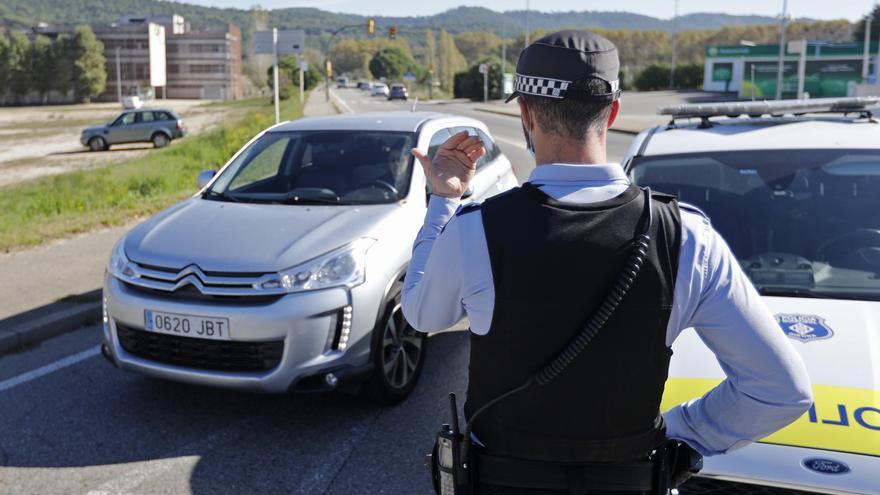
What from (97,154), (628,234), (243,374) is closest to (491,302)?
(628,234)

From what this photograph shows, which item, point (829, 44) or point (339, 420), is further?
point (829, 44)

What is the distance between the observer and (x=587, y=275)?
5.49 feet

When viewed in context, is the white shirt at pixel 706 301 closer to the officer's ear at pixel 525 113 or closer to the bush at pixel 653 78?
the officer's ear at pixel 525 113

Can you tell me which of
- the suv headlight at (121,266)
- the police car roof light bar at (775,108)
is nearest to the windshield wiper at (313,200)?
the suv headlight at (121,266)

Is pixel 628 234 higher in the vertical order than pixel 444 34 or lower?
lower

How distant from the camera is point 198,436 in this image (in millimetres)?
4520

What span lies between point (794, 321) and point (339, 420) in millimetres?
2631

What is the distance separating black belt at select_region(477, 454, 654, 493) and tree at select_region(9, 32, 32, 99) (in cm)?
13410

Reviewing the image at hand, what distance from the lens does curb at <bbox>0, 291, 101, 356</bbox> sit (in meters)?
6.10

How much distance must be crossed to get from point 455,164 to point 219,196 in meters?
4.08

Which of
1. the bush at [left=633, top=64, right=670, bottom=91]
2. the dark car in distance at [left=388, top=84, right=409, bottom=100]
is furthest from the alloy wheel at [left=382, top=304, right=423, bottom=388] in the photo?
the dark car in distance at [left=388, top=84, right=409, bottom=100]

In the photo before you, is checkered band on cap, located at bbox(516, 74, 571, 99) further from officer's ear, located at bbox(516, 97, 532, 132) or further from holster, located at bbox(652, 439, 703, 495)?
holster, located at bbox(652, 439, 703, 495)

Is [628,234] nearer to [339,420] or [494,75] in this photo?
[339,420]

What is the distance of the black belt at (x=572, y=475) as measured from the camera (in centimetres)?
176
